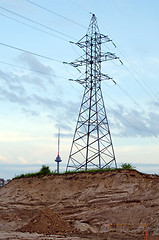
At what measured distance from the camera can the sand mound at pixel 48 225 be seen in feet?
87.1

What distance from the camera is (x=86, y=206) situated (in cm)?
3008

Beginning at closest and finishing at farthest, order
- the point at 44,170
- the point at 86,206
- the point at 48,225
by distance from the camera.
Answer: the point at 48,225, the point at 86,206, the point at 44,170

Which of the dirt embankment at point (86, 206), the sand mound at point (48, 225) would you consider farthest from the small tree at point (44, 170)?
the sand mound at point (48, 225)

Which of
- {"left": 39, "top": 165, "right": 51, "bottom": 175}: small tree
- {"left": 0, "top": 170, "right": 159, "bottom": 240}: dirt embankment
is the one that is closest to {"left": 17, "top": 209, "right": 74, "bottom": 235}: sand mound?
{"left": 0, "top": 170, "right": 159, "bottom": 240}: dirt embankment

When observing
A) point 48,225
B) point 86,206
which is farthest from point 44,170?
point 48,225

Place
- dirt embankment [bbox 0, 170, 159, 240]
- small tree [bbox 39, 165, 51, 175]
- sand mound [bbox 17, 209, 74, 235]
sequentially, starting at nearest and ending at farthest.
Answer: dirt embankment [bbox 0, 170, 159, 240], sand mound [bbox 17, 209, 74, 235], small tree [bbox 39, 165, 51, 175]

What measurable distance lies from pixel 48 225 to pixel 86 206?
464 cm

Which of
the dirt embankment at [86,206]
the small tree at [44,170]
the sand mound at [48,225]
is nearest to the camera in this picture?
the dirt embankment at [86,206]

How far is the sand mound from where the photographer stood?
87.1 ft

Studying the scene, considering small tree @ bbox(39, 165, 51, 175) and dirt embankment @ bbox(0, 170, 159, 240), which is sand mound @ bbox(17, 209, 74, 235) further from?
small tree @ bbox(39, 165, 51, 175)

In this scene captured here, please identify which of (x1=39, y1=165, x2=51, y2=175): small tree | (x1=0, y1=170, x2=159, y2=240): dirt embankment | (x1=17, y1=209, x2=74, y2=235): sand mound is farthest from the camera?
(x1=39, y1=165, x2=51, y2=175): small tree

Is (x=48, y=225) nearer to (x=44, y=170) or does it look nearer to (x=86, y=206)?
(x=86, y=206)

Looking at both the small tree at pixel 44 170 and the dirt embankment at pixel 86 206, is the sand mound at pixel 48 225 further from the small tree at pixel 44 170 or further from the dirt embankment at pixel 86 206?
the small tree at pixel 44 170

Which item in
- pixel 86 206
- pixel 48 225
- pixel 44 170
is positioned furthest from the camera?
pixel 44 170
